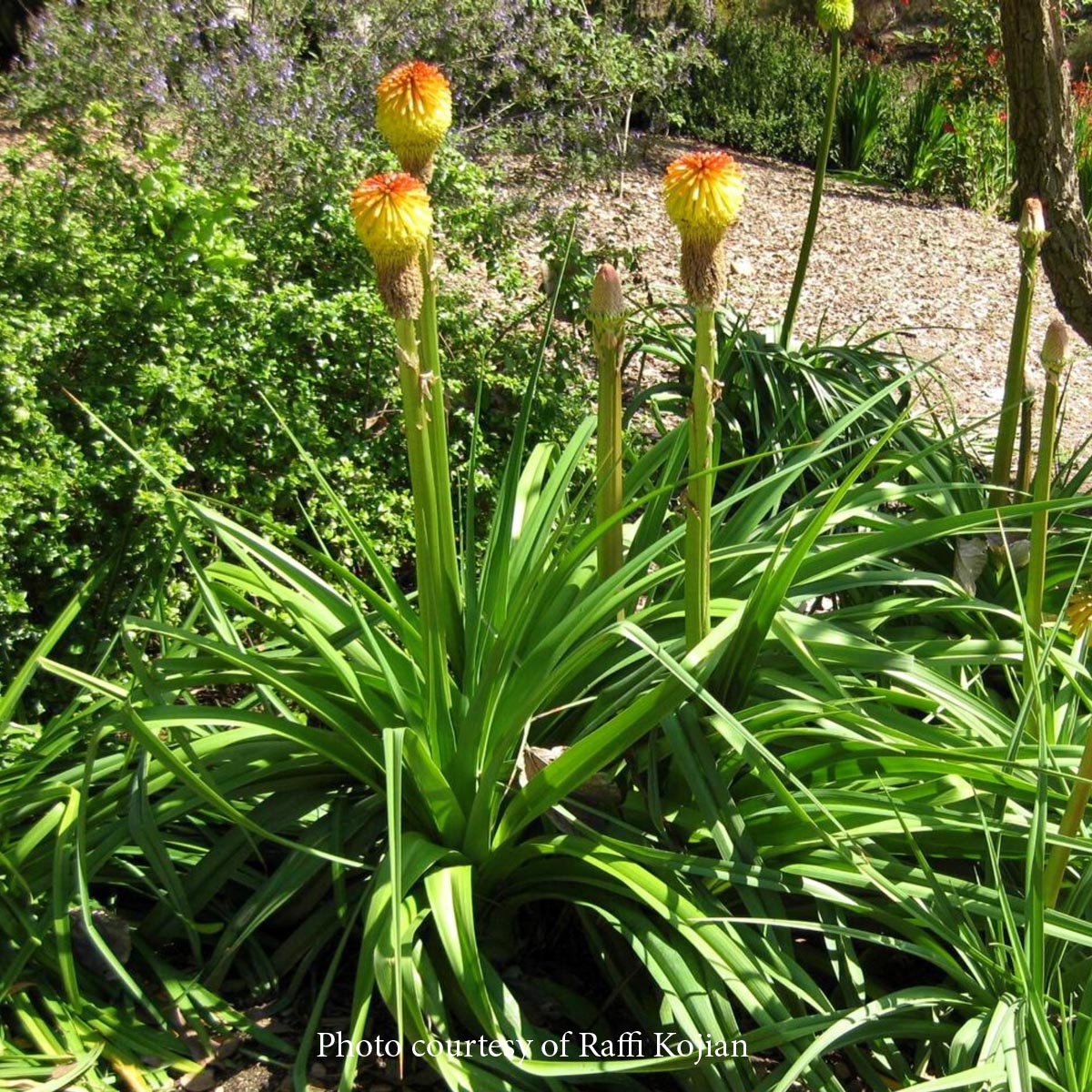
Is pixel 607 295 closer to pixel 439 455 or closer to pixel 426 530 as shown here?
pixel 439 455

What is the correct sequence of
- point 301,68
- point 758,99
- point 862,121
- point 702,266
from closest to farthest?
point 702,266 < point 301,68 < point 862,121 < point 758,99

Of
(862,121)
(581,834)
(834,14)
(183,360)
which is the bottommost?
(581,834)

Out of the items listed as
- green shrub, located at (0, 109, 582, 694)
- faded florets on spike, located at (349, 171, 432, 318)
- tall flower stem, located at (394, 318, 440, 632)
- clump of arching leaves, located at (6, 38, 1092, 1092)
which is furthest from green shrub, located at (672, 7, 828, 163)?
faded florets on spike, located at (349, 171, 432, 318)

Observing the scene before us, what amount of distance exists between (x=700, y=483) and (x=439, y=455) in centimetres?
47

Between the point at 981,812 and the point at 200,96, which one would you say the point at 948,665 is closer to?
the point at 981,812

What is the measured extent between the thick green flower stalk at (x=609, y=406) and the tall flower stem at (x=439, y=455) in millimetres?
292

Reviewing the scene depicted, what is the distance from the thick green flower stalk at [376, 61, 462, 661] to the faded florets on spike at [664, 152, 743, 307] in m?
0.40

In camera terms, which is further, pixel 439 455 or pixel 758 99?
Result: pixel 758 99

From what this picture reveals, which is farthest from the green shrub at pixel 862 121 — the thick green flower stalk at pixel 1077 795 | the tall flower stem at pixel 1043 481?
the thick green flower stalk at pixel 1077 795

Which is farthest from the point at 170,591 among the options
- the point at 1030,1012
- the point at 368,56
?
the point at 368,56

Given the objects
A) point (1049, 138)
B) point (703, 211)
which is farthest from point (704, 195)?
point (1049, 138)

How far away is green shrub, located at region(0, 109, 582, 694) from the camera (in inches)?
125

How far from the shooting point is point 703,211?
1949 millimetres

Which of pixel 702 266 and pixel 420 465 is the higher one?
pixel 702 266
